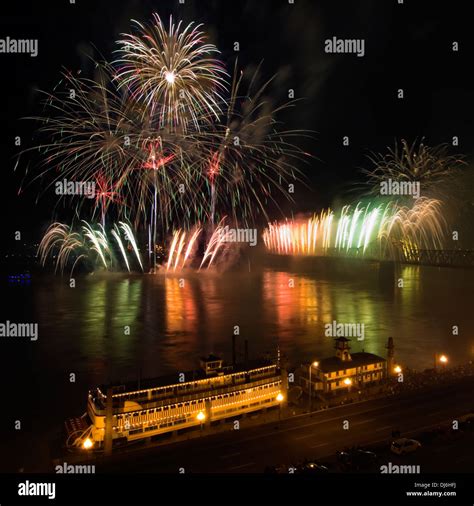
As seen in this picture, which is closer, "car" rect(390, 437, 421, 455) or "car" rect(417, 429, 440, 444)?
"car" rect(390, 437, 421, 455)

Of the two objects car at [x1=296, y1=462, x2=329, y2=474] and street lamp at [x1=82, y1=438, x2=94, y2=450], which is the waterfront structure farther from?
car at [x1=296, y1=462, x2=329, y2=474]

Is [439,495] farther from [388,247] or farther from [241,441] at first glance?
[388,247]

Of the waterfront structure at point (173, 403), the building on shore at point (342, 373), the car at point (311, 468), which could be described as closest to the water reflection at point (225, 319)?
the waterfront structure at point (173, 403)

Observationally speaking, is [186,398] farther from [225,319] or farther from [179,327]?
[225,319]

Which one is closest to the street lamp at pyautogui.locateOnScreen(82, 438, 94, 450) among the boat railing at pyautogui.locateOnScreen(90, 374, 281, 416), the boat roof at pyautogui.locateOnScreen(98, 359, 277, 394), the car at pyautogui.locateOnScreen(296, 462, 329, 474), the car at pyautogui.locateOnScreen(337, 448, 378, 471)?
the boat railing at pyautogui.locateOnScreen(90, 374, 281, 416)

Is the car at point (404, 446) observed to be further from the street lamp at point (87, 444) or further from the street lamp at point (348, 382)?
the street lamp at point (87, 444)

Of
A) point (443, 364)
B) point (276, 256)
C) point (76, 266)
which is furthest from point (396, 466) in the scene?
point (276, 256)
